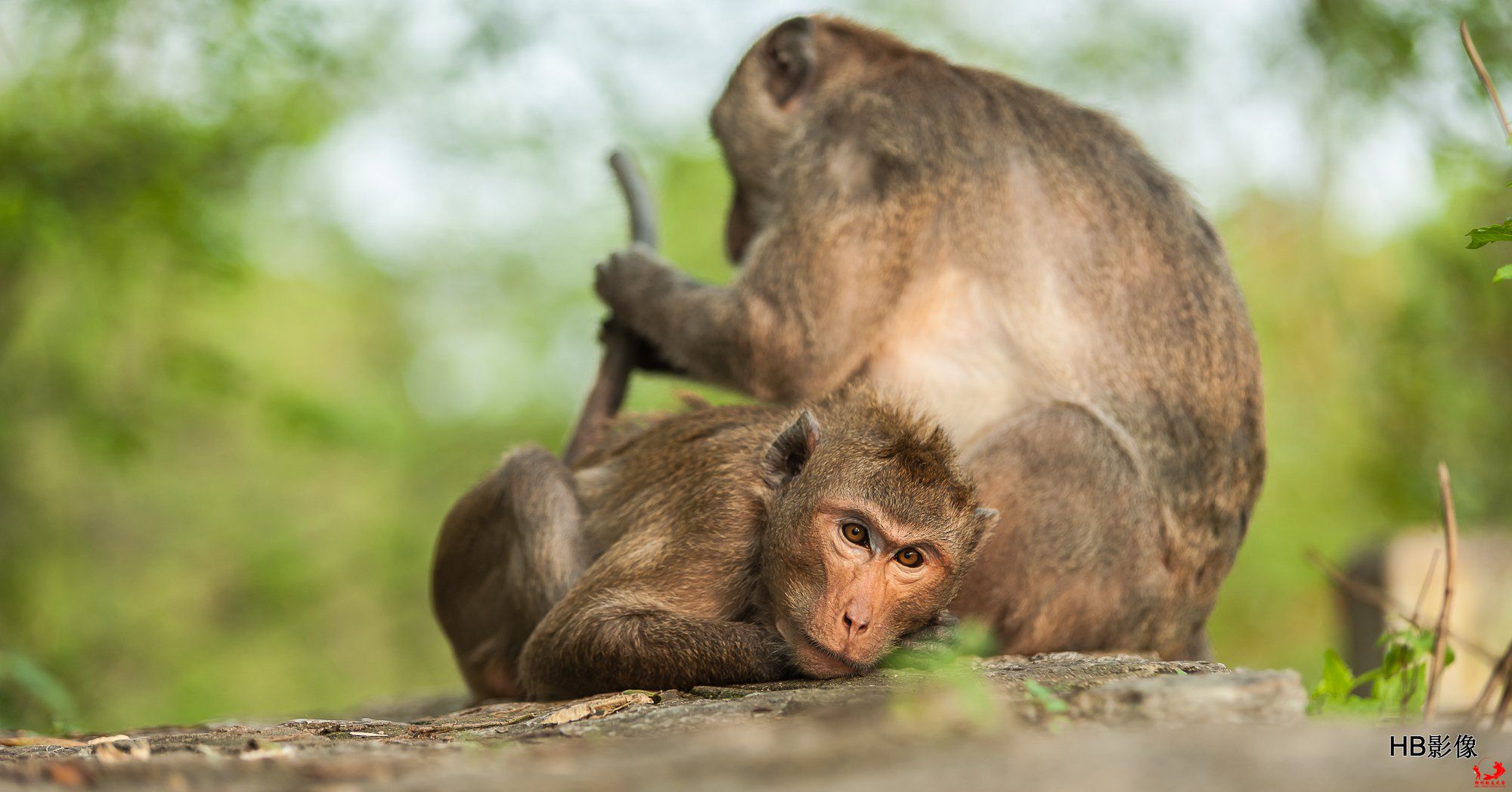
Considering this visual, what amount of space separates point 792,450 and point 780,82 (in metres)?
2.51

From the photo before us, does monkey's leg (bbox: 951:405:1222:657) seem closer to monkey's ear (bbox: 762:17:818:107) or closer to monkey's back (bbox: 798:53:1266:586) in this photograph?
monkey's back (bbox: 798:53:1266:586)

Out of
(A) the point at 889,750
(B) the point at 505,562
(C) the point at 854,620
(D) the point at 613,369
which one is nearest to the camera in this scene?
(A) the point at 889,750

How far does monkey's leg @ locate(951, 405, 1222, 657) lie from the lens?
16.1 ft

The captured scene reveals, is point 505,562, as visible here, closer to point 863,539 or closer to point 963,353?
point 863,539

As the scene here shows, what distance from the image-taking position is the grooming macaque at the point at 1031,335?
4977 millimetres

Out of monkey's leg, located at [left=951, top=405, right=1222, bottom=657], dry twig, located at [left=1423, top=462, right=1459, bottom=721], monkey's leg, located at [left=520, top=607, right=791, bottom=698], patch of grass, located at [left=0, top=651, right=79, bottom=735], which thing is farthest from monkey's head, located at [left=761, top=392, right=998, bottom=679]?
patch of grass, located at [left=0, top=651, right=79, bottom=735]

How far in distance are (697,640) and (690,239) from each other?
14.6 meters

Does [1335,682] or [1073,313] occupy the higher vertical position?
[1073,313]

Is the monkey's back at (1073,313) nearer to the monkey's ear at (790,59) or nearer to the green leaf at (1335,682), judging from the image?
the monkey's ear at (790,59)

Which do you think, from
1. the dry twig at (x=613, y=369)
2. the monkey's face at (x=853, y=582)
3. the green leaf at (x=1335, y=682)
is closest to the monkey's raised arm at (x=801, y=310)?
the dry twig at (x=613, y=369)

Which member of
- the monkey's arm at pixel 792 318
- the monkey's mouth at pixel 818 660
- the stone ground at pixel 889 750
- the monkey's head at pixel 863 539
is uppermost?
the monkey's arm at pixel 792 318

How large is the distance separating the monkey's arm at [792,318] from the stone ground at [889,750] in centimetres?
189

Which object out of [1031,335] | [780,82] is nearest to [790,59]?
[780,82]

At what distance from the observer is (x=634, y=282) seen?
5.82 m
